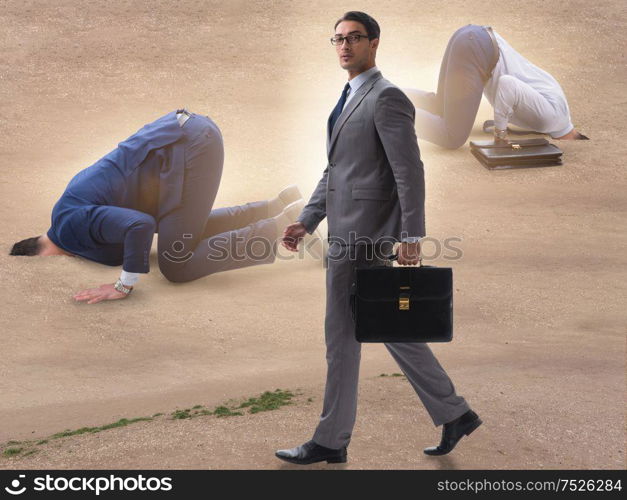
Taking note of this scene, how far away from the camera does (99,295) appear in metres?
6.34

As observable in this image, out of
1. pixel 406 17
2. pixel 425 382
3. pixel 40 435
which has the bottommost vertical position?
pixel 40 435

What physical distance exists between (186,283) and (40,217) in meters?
1.32

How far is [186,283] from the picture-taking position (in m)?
6.61

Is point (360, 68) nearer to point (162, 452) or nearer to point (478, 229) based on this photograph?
point (162, 452)

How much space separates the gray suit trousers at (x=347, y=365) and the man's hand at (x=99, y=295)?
8.94 ft

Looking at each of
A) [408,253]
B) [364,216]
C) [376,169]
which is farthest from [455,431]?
[376,169]

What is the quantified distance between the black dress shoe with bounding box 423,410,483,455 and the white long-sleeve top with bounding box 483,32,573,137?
4.95m

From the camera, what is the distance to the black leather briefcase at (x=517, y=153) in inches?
328

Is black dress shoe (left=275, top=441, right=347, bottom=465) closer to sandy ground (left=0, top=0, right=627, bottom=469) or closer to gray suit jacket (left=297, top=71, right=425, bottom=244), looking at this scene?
sandy ground (left=0, top=0, right=627, bottom=469)

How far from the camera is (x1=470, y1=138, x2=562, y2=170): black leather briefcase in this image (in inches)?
328

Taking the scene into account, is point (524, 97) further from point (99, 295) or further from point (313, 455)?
point (313, 455)

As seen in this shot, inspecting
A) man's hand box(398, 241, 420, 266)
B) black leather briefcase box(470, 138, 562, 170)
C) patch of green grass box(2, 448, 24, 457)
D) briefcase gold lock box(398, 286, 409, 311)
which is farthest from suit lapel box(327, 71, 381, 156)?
black leather briefcase box(470, 138, 562, 170)

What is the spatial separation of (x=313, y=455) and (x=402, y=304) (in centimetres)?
63

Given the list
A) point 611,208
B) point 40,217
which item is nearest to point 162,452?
point 40,217
